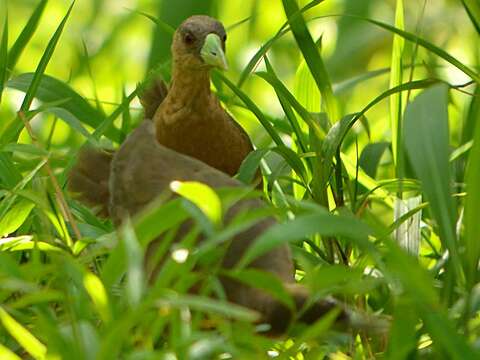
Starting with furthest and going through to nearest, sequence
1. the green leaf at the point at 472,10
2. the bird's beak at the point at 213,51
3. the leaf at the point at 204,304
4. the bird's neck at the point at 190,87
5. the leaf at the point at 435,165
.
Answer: the bird's neck at the point at 190,87
the bird's beak at the point at 213,51
the green leaf at the point at 472,10
the leaf at the point at 435,165
the leaf at the point at 204,304

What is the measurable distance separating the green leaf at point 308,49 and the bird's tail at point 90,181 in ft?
1.40

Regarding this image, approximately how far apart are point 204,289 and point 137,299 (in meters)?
0.22

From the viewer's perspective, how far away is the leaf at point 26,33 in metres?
2.53

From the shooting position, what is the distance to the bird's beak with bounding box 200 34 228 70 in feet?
9.59

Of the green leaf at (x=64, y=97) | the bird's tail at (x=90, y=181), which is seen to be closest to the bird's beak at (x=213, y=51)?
the green leaf at (x=64, y=97)

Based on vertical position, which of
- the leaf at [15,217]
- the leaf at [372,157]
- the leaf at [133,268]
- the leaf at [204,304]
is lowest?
the leaf at [204,304]

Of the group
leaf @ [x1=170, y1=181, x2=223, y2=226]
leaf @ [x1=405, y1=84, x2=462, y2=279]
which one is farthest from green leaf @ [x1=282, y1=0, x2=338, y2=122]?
leaf @ [x1=170, y1=181, x2=223, y2=226]

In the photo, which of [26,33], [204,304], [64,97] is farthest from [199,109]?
[204,304]

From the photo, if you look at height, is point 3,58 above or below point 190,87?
below

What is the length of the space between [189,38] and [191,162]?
1.00m

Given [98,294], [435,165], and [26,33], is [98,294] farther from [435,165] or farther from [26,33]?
[26,33]

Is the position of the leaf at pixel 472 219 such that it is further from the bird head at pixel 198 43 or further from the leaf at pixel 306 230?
the bird head at pixel 198 43

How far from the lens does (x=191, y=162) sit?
83.3 inches

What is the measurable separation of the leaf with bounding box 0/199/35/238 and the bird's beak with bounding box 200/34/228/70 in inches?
31.6
